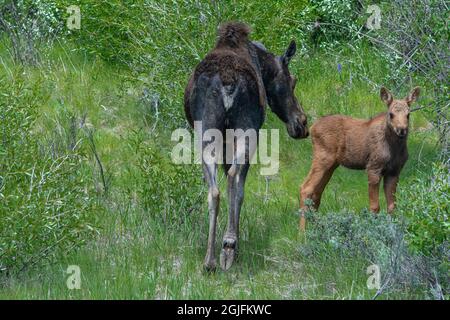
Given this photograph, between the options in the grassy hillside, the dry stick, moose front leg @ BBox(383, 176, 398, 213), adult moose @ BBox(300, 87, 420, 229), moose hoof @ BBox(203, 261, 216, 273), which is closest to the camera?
the grassy hillside

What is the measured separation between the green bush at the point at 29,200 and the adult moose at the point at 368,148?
109 inches

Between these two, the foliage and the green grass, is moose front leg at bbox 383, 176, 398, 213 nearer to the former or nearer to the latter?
the green grass

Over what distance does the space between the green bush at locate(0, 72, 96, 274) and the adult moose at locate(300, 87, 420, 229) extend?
9.07ft

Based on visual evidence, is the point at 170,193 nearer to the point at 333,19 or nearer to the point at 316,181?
the point at 316,181

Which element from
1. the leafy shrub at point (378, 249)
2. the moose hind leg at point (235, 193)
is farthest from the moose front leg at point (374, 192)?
the moose hind leg at point (235, 193)

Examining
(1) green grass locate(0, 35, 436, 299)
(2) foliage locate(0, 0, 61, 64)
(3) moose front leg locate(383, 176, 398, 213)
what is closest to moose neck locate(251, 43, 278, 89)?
(1) green grass locate(0, 35, 436, 299)

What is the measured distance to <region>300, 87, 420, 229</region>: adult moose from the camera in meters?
12.4

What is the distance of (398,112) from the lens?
1229cm

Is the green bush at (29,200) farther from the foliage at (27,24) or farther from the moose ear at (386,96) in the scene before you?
the foliage at (27,24)

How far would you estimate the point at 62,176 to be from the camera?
10742 mm

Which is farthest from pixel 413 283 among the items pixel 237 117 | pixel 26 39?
pixel 26 39

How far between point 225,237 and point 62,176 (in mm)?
1665
